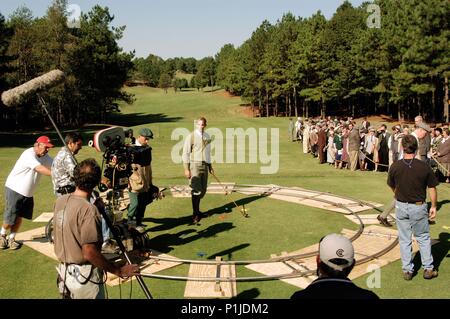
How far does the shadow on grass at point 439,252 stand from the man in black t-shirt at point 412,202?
42cm

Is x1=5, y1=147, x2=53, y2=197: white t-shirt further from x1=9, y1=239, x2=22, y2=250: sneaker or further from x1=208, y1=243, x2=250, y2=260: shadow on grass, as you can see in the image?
x1=208, y1=243, x2=250, y2=260: shadow on grass

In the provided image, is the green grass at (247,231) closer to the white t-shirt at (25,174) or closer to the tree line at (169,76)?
→ the white t-shirt at (25,174)

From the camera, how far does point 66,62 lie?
4538 cm

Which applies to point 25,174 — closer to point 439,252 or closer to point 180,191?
point 180,191

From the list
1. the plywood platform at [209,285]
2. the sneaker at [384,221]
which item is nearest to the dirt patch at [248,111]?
the sneaker at [384,221]

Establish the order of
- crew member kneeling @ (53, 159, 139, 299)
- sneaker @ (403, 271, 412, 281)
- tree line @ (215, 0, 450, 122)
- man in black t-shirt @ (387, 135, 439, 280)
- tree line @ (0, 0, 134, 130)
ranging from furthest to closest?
1. tree line @ (0, 0, 134, 130)
2. tree line @ (215, 0, 450, 122)
3. sneaker @ (403, 271, 412, 281)
4. man in black t-shirt @ (387, 135, 439, 280)
5. crew member kneeling @ (53, 159, 139, 299)

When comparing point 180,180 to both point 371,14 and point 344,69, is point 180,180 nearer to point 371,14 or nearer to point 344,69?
point 344,69

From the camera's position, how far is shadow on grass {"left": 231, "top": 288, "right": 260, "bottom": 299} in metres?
6.62

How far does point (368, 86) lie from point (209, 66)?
8677cm

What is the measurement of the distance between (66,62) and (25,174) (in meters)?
40.1

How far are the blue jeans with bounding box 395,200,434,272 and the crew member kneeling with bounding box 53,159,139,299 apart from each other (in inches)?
186

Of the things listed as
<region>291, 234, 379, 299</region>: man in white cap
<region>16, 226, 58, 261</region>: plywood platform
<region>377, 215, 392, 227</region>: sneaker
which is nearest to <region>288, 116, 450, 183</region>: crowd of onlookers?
<region>377, 215, 392, 227</region>: sneaker

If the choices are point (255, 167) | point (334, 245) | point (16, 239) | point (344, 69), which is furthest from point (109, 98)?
point (334, 245)

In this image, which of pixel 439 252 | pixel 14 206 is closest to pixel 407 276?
pixel 439 252
